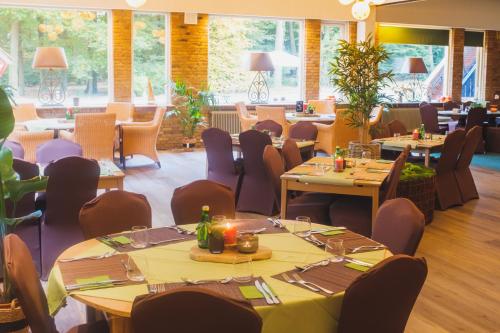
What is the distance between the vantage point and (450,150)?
311 inches

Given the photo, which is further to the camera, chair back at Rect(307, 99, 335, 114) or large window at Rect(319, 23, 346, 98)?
large window at Rect(319, 23, 346, 98)

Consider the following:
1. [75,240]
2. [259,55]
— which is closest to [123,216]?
[75,240]

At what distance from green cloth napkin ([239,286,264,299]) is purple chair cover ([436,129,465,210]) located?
5.50 meters

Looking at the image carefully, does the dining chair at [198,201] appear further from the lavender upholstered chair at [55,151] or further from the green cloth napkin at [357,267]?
the lavender upholstered chair at [55,151]

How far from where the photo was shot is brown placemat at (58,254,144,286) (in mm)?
2900

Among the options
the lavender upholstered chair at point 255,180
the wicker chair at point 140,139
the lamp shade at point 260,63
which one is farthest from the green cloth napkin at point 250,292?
the lamp shade at point 260,63

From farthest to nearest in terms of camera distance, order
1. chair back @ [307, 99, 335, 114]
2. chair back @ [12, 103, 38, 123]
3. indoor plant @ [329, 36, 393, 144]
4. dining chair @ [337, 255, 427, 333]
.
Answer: chair back @ [307, 99, 335, 114]
chair back @ [12, 103, 38, 123]
indoor plant @ [329, 36, 393, 144]
dining chair @ [337, 255, 427, 333]

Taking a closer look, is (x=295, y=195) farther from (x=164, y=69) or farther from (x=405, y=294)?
(x=164, y=69)

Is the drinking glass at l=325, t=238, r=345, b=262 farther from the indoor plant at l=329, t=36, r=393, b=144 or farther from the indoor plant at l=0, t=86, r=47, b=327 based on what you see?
the indoor plant at l=329, t=36, r=393, b=144

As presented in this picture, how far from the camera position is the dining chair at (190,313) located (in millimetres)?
2273

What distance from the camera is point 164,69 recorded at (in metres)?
13.5

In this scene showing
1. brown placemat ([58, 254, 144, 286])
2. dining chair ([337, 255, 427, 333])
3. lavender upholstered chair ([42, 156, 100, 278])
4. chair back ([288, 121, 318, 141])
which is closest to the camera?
dining chair ([337, 255, 427, 333])

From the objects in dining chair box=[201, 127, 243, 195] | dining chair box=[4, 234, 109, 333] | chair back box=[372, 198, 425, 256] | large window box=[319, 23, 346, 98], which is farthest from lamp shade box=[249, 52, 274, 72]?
dining chair box=[4, 234, 109, 333]

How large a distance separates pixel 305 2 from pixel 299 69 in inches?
59.4
